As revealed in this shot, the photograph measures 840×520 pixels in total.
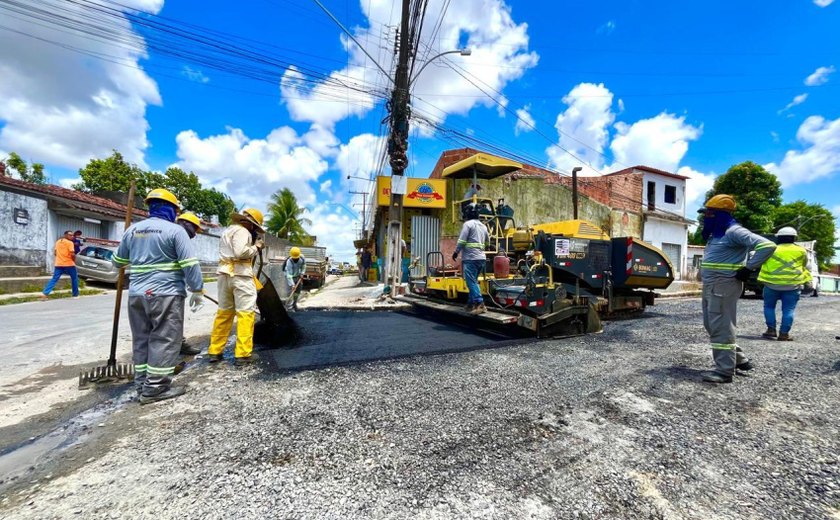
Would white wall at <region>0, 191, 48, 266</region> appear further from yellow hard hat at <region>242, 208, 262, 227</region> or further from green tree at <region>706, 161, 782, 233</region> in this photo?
green tree at <region>706, 161, 782, 233</region>

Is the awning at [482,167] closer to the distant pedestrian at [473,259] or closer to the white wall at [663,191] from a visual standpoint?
the distant pedestrian at [473,259]

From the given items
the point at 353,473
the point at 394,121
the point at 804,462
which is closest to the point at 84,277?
the point at 394,121

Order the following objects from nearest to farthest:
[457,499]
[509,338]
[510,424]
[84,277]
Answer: [457,499], [510,424], [509,338], [84,277]

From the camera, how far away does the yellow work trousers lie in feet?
12.3

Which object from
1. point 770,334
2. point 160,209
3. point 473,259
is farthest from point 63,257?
point 770,334

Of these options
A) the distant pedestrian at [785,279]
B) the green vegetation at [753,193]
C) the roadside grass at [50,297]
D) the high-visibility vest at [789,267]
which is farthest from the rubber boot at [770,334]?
the green vegetation at [753,193]

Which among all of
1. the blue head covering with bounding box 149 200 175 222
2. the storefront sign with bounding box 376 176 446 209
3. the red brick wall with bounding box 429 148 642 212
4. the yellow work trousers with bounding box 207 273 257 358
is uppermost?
the red brick wall with bounding box 429 148 642 212

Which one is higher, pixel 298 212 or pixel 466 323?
pixel 298 212

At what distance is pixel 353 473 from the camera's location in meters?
1.83

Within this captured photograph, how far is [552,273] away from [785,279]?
297 centimetres

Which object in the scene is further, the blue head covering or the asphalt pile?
the blue head covering

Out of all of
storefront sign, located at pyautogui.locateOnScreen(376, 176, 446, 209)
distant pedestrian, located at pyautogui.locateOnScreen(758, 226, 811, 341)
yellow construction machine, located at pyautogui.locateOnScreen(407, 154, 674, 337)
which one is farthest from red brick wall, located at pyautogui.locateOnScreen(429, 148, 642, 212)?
distant pedestrian, located at pyautogui.locateOnScreen(758, 226, 811, 341)

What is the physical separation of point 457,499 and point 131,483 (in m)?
1.50

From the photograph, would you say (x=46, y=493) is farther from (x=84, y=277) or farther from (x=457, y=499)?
(x=84, y=277)
